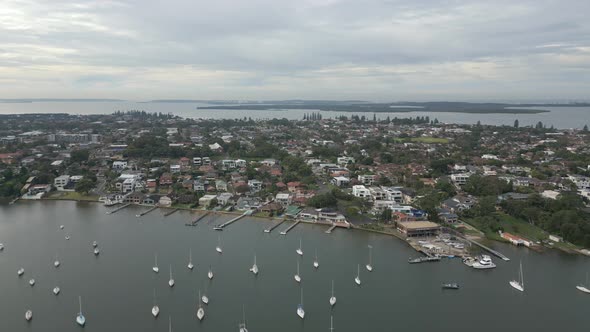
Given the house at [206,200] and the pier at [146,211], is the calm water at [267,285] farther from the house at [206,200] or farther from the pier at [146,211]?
the house at [206,200]

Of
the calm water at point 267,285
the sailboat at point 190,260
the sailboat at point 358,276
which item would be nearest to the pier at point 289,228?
the calm water at point 267,285

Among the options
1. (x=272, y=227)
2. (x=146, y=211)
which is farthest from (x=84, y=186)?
(x=272, y=227)

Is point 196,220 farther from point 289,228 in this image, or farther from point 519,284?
point 519,284

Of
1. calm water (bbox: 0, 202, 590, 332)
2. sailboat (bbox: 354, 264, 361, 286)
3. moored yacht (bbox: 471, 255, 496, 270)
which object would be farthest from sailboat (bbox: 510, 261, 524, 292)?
sailboat (bbox: 354, 264, 361, 286)

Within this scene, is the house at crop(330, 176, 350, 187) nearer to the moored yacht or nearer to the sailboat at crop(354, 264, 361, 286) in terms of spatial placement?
the sailboat at crop(354, 264, 361, 286)

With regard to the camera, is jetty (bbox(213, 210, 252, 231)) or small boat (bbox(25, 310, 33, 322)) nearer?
small boat (bbox(25, 310, 33, 322))

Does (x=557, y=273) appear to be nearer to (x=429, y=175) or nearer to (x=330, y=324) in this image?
(x=330, y=324)
